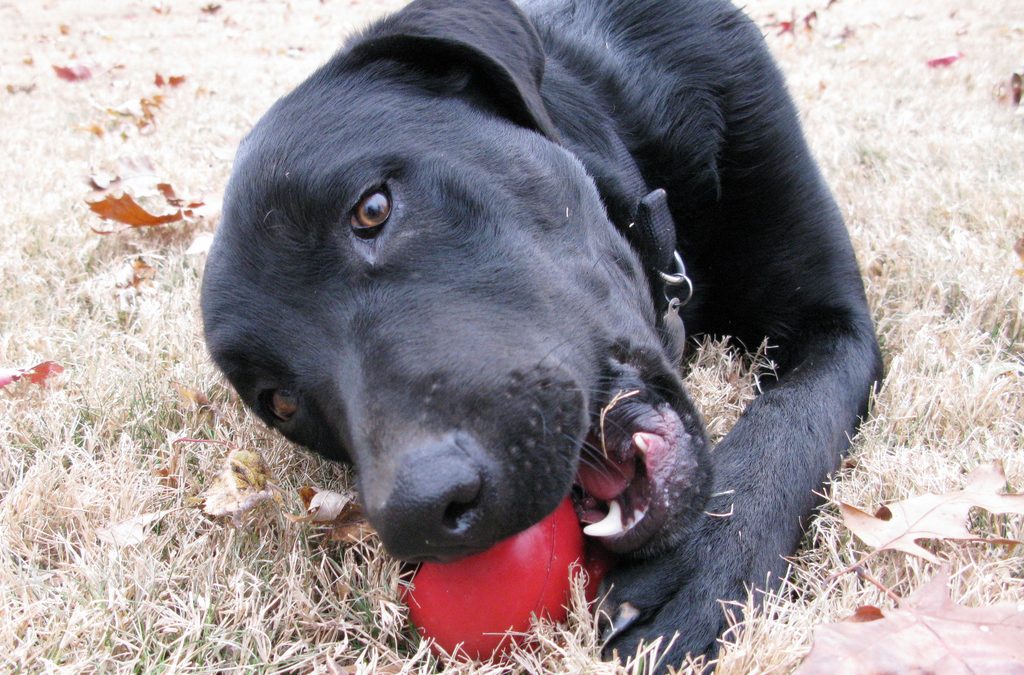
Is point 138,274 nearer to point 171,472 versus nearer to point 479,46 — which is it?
point 171,472

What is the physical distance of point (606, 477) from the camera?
1.54 metres

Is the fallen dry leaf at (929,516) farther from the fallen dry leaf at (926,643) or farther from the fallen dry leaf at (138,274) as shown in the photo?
the fallen dry leaf at (138,274)

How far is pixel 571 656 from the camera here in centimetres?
127

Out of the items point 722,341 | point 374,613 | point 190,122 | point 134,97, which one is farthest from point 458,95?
point 134,97

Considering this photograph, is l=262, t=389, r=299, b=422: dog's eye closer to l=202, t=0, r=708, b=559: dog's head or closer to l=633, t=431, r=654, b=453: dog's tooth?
l=202, t=0, r=708, b=559: dog's head

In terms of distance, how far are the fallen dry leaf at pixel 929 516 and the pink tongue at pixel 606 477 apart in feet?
1.30

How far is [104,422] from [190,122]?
135 inches

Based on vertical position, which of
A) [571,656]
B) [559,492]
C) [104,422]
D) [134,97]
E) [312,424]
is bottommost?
[134,97]

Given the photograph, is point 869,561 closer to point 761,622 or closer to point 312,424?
→ point 761,622

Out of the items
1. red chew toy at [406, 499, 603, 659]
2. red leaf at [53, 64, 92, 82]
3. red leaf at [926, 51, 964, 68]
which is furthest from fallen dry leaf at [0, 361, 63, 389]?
red leaf at [53, 64, 92, 82]

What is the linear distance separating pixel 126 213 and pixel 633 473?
245 centimetres

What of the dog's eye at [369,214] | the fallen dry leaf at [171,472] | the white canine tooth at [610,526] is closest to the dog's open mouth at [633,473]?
the white canine tooth at [610,526]

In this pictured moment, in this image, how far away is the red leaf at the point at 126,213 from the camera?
3.12 meters

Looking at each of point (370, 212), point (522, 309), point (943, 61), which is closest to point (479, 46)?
point (370, 212)
